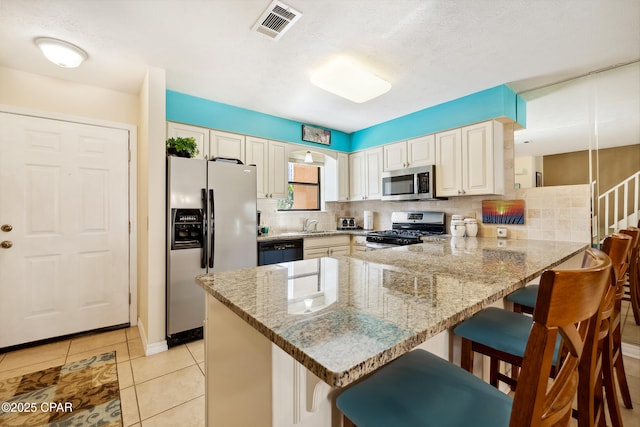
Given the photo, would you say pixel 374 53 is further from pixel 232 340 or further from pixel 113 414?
pixel 113 414

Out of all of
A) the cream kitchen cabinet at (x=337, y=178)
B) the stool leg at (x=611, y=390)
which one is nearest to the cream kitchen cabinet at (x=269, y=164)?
the cream kitchen cabinet at (x=337, y=178)

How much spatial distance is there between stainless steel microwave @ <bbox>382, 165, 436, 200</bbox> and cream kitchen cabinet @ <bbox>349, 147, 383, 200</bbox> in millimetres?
201

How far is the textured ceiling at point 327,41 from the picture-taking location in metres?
1.75

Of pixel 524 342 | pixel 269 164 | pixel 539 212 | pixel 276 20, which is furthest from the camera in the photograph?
pixel 269 164

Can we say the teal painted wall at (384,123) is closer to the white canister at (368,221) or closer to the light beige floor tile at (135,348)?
the white canister at (368,221)

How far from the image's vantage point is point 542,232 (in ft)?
9.04

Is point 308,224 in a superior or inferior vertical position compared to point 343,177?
inferior

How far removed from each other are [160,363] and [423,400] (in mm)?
2252

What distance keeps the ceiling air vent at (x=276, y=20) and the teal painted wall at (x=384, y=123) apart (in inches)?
58.6

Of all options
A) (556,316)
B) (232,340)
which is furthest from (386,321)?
(232,340)

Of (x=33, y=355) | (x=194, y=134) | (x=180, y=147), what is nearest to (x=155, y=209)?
(x=180, y=147)

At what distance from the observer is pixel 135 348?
2.47 meters

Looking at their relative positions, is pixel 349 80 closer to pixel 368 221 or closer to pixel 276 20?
pixel 276 20

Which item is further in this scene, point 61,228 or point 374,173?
point 374,173
